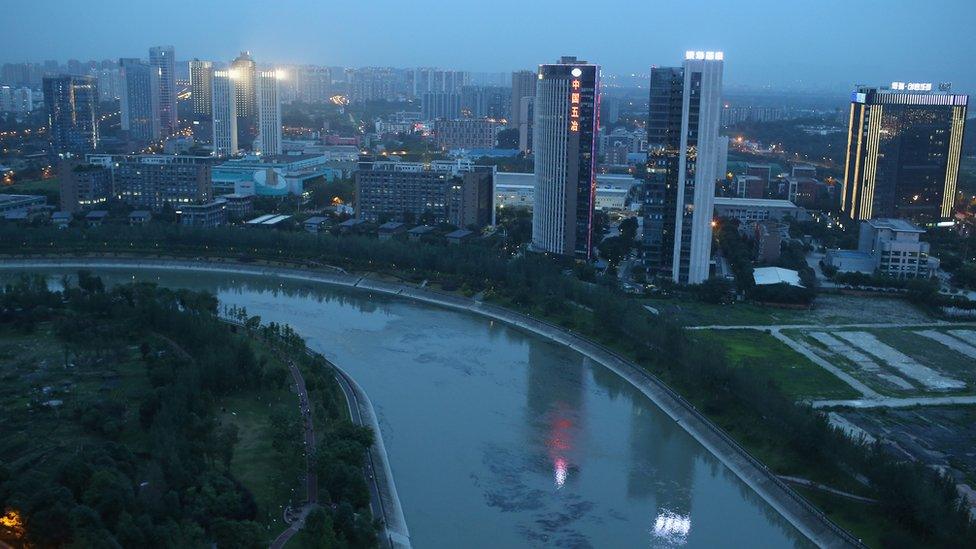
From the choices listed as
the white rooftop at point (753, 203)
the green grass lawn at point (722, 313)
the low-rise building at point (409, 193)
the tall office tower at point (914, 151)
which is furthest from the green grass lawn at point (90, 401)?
the tall office tower at point (914, 151)

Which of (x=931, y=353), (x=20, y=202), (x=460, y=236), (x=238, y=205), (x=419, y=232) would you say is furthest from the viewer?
(x=238, y=205)

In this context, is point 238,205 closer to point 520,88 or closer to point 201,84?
point 520,88

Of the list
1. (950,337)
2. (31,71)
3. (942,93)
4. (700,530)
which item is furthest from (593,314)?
(31,71)

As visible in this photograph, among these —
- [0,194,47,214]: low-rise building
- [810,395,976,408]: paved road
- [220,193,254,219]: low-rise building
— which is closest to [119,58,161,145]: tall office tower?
[0,194,47,214]: low-rise building

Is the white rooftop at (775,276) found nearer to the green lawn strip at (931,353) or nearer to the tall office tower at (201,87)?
the green lawn strip at (931,353)

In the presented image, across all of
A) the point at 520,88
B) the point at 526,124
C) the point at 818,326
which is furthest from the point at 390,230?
the point at 520,88

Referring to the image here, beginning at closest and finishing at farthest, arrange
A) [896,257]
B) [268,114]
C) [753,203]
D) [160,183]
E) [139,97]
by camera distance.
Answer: [896,257]
[160,183]
[753,203]
[268,114]
[139,97]

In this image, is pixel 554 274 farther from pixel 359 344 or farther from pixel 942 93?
→ pixel 942 93

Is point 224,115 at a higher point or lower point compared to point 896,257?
higher
